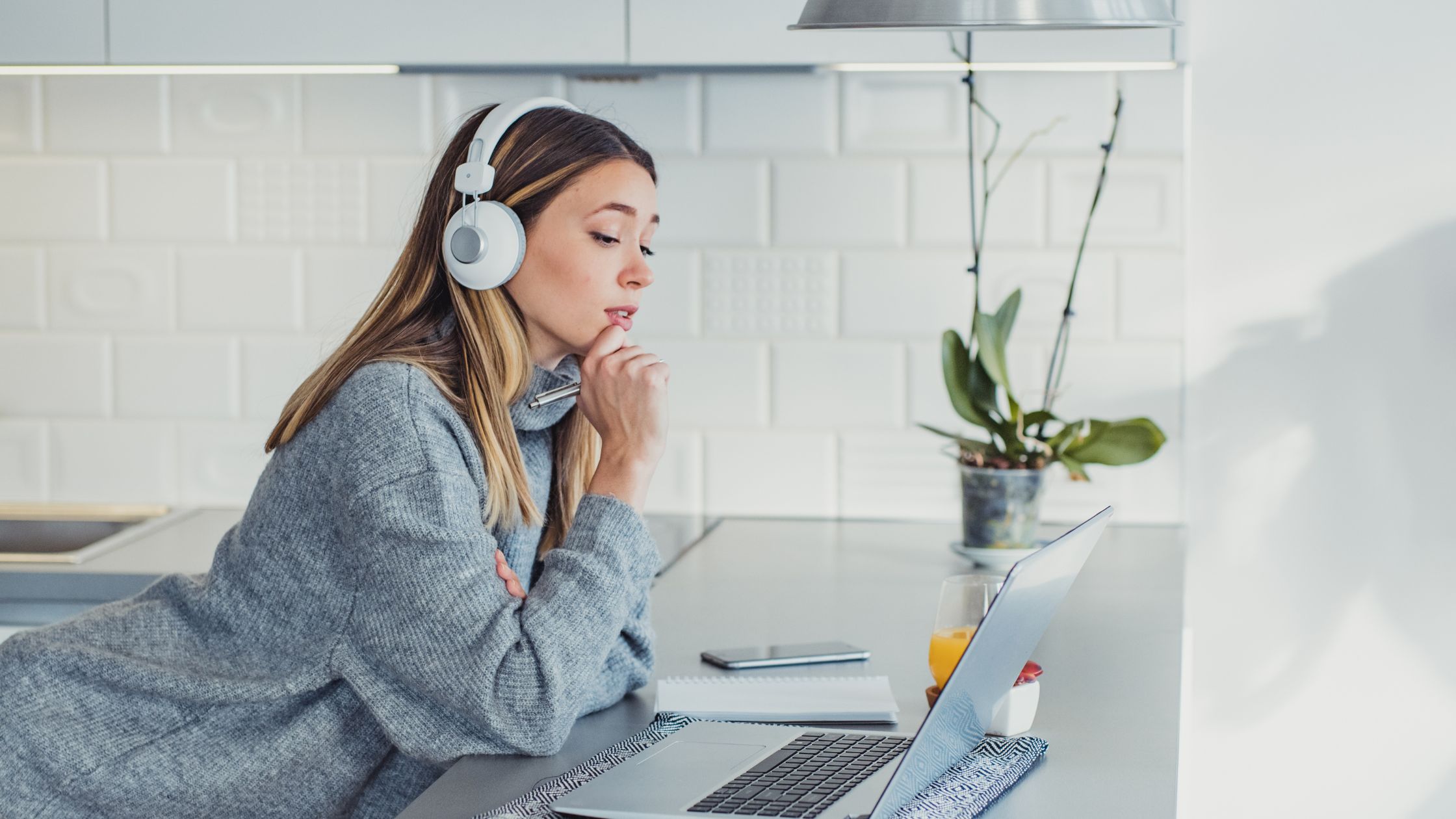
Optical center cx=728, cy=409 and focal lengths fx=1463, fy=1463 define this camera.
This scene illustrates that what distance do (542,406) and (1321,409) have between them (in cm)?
135

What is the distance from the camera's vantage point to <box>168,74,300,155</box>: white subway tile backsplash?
241 cm

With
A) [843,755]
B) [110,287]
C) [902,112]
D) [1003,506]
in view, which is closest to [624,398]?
[843,755]

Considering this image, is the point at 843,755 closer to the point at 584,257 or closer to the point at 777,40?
the point at 584,257

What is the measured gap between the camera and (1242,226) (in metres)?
→ 2.26

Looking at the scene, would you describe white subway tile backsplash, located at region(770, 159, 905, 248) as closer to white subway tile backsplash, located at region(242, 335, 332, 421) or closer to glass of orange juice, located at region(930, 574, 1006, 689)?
white subway tile backsplash, located at region(242, 335, 332, 421)

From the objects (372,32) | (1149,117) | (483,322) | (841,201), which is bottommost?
(483,322)

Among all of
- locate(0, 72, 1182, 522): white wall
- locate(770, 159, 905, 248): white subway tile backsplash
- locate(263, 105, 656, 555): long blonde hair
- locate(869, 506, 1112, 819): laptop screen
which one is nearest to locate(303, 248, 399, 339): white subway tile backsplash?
locate(0, 72, 1182, 522): white wall

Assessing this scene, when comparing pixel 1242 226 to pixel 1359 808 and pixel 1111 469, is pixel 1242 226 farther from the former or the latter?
pixel 1359 808

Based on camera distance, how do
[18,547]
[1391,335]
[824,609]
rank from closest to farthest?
[824,609] → [1391,335] → [18,547]

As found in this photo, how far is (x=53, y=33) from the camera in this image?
7.08 feet

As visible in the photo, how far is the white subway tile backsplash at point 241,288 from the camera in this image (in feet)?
A: 7.97

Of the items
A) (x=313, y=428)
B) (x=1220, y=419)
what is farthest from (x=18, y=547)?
(x=1220, y=419)

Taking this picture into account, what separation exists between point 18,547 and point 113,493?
0.56 ft

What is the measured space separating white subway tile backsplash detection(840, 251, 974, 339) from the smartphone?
92 cm
